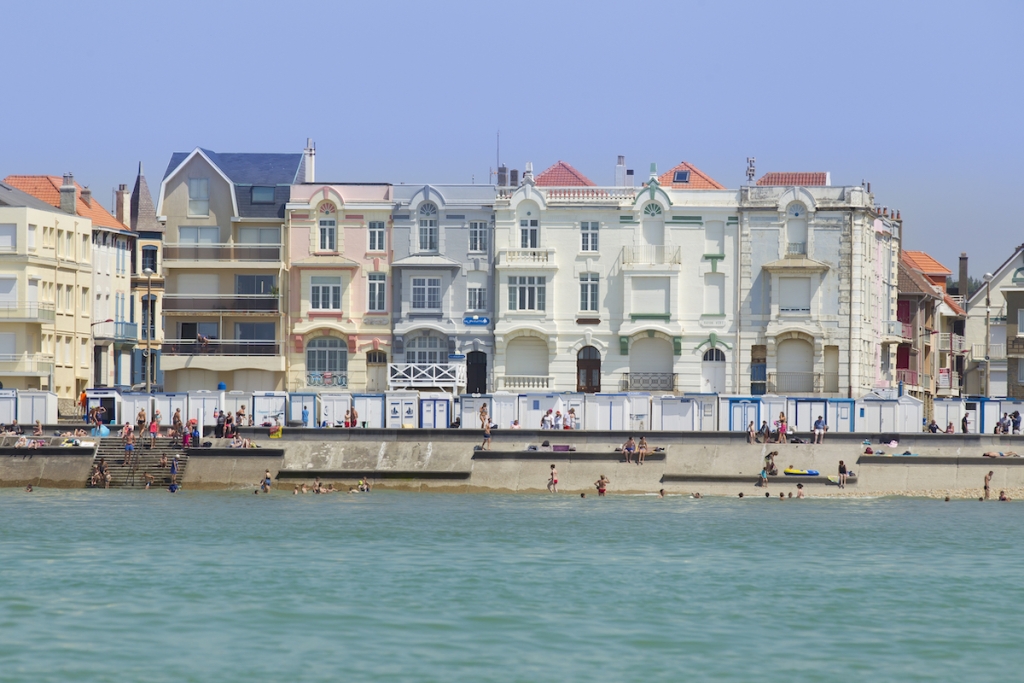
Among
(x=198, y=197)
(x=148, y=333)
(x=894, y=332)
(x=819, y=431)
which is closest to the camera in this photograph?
(x=819, y=431)

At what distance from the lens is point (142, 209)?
96375 mm

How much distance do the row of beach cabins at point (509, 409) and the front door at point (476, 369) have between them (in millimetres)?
7702

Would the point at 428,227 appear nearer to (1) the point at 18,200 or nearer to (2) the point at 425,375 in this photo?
(2) the point at 425,375

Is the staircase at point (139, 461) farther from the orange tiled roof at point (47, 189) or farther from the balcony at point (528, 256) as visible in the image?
the orange tiled roof at point (47, 189)

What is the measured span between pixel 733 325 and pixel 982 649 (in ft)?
153

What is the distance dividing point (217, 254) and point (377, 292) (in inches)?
338

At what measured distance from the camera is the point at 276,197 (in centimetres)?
8300

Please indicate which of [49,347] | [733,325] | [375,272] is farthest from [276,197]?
[733,325]

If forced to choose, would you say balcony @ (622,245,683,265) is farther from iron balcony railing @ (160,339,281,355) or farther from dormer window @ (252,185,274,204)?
dormer window @ (252,185,274,204)

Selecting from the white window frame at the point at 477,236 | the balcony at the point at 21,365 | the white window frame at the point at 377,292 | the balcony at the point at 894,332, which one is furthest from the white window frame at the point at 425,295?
the balcony at the point at 894,332

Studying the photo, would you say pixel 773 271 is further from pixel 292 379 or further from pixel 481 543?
pixel 481 543

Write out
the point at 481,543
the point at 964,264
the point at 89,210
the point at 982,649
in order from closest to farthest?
the point at 982,649
the point at 481,543
the point at 89,210
the point at 964,264

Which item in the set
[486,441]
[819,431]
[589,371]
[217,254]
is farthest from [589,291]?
[217,254]

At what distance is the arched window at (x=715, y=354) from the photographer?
3145 inches
